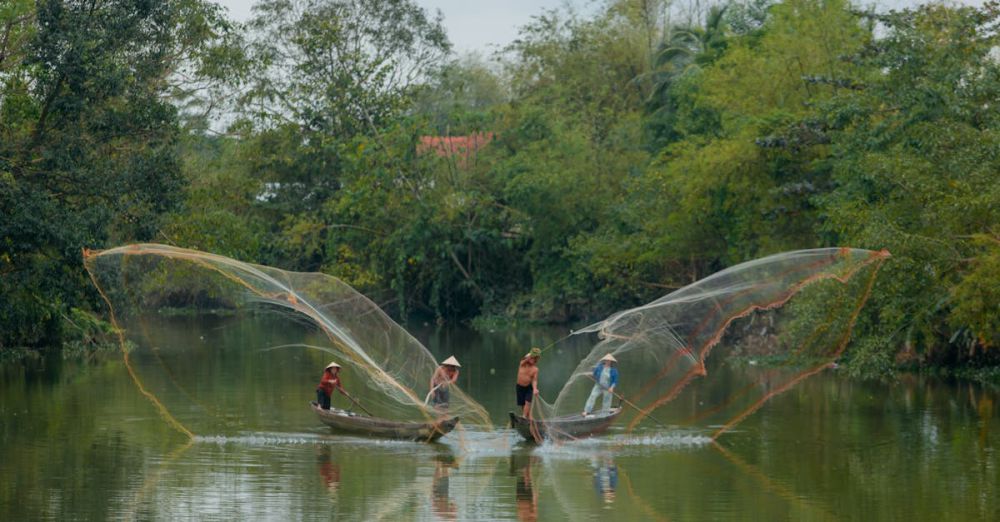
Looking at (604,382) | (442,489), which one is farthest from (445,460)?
(604,382)

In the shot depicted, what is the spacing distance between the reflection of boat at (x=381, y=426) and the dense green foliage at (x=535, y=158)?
8.91m

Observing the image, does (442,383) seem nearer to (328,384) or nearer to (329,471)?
(329,471)

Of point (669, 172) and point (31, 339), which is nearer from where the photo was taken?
point (31, 339)

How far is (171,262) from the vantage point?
20.2 m

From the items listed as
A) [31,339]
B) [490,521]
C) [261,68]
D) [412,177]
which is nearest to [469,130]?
[412,177]

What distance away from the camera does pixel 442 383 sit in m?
21.2

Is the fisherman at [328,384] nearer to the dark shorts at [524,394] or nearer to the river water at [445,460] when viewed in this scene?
the river water at [445,460]

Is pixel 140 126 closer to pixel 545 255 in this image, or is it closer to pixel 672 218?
pixel 672 218

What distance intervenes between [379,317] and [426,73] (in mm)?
47059

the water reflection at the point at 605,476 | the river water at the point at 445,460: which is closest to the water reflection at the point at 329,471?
the river water at the point at 445,460

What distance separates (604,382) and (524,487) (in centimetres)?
436

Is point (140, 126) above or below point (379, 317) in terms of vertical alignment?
above

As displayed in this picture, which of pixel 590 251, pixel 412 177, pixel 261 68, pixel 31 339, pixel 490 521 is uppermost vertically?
pixel 261 68

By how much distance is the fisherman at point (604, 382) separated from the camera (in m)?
21.8
